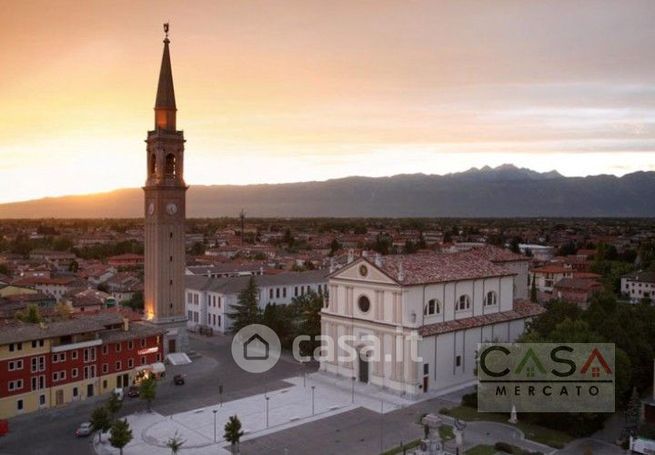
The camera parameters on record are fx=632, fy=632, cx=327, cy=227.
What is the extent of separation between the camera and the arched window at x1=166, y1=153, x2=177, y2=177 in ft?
180

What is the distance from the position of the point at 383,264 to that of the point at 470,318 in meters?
8.19

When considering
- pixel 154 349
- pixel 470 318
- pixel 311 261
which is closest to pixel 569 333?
pixel 470 318

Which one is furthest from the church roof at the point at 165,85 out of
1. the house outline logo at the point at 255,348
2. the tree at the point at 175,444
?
the tree at the point at 175,444

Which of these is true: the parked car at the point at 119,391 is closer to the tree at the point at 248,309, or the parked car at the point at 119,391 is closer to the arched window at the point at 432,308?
the tree at the point at 248,309

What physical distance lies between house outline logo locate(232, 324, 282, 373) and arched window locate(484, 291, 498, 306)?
1762cm

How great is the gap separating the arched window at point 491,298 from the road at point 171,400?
568 inches

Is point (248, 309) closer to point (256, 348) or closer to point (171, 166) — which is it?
point (256, 348)

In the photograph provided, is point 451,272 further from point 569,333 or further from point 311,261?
point 311,261

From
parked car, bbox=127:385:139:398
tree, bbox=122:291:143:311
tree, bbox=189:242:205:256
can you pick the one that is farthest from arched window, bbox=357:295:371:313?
tree, bbox=189:242:205:256

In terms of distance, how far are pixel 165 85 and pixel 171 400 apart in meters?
27.2

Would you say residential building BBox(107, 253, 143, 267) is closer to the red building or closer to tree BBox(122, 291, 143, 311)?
tree BBox(122, 291, 143, 311)

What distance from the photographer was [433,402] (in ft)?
134

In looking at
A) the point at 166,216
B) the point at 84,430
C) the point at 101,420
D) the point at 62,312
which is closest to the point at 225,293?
the point at 166,216

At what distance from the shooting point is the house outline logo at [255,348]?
54562 millimetres
